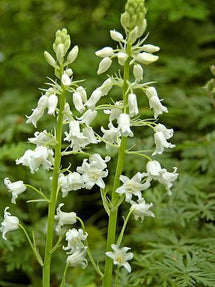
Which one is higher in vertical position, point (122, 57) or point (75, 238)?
point (122, 57)

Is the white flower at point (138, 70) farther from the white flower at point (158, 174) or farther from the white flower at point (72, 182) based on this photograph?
the white flower at point (72, 182)

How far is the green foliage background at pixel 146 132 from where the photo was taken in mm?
3924

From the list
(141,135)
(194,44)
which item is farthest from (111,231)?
(194,44)

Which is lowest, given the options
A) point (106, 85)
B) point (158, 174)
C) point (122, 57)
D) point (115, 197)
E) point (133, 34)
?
point (115, 197)

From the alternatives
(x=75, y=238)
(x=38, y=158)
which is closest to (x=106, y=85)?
(x=38, y=158)

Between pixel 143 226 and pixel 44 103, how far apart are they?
2.18 m

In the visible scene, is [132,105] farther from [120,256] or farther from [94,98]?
[120,256]

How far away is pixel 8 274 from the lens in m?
4.99

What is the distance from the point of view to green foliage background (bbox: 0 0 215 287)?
392 cm

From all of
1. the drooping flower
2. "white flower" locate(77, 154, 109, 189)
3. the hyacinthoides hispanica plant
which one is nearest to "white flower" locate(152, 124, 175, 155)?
the hyacinthoides hispanica plant

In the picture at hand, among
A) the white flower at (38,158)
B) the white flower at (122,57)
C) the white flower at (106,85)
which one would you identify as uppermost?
the white flower at (122,57)

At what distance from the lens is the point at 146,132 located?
552 centimetres

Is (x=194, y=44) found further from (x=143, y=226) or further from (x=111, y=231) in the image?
(x=111, y=231)

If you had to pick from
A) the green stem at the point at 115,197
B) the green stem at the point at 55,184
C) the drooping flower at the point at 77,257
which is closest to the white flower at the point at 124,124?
the green stem at the point at 115,197
